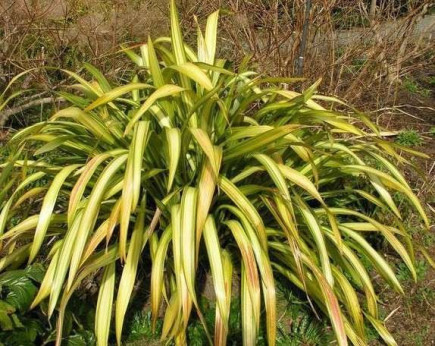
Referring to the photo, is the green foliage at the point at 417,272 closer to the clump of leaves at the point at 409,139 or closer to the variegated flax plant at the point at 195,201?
the variegated flax plant at the point at 195,201

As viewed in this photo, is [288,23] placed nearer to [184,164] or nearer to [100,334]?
[184,164]

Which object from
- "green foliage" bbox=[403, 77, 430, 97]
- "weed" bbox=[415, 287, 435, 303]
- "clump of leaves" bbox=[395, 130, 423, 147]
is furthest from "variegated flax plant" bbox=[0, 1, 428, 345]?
"green foliage" bbox=[403, 77, 430, 97]

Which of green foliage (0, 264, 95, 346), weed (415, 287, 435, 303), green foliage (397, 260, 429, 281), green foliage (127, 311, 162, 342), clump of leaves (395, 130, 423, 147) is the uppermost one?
green foliage (0, 264, 95, 346)

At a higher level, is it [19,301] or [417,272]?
[19,301]

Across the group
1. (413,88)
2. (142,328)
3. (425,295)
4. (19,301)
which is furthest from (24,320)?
(413,88)

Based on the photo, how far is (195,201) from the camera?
2.32m

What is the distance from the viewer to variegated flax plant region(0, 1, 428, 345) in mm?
2258

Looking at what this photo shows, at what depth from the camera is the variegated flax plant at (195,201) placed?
226 cm

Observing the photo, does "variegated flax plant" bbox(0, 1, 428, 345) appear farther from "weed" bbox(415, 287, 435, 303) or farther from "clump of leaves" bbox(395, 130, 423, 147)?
"clump of leaves" bbox(395, 130, 423, 147)

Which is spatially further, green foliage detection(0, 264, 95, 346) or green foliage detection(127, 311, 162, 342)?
green foliage detection(127, 311, 162, 342)

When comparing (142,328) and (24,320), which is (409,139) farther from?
(24,320)

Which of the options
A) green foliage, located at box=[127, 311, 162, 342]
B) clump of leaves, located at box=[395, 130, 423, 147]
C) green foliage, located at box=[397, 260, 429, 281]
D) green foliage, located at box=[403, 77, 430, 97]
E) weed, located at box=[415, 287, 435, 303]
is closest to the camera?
green foliage, located at box=[127, 311, 162, 342]

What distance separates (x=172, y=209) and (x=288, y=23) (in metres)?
2.09

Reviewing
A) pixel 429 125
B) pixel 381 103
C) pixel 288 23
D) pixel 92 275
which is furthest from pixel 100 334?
pixel 429 125
